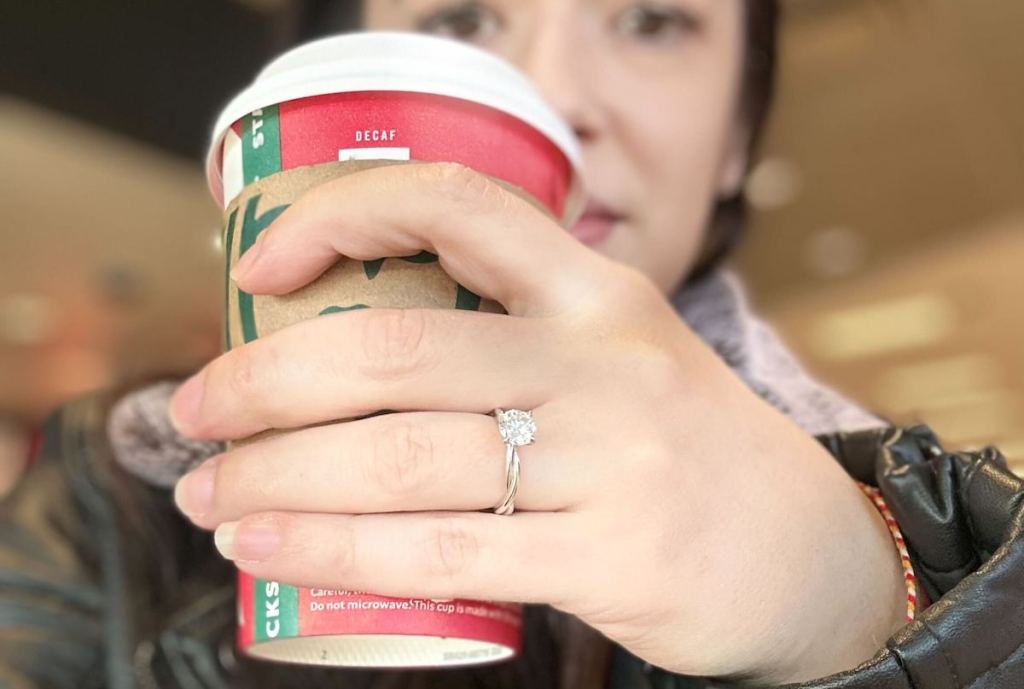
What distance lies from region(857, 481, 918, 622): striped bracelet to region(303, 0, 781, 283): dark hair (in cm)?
55

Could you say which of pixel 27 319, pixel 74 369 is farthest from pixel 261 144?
pixel 74 369

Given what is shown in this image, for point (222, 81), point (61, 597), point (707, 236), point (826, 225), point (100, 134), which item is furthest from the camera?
point (826, 225)

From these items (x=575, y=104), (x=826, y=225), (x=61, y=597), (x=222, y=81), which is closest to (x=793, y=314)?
(x=826, y=225)

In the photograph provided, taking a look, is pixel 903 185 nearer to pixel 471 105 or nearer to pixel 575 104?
pixel 575 104

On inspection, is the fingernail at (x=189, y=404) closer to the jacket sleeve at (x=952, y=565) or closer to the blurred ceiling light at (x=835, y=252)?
the jacket sleeve at (x=952, y=565)

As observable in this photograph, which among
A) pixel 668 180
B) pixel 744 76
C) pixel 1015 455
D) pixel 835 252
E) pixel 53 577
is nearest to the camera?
pixel 1015 455

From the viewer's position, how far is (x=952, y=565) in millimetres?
513

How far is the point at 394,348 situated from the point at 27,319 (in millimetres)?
3757

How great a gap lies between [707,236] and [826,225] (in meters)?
2.26

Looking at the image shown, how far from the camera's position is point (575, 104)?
83cm

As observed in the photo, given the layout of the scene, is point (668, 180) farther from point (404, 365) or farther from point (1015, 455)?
point (404, 365)

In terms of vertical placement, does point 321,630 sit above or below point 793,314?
below

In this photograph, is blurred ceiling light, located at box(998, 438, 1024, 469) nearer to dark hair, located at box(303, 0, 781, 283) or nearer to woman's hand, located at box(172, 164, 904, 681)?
woman's hand, located at box(172, 164, 904, 681)

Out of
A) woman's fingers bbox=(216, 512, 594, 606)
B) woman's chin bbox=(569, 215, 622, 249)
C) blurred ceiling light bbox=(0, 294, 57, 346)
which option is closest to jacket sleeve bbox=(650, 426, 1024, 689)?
woman's fingers bbox=(216, 512, 594, 606)
